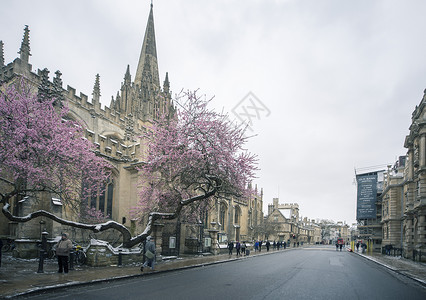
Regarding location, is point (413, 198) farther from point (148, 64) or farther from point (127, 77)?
point (127, 77)

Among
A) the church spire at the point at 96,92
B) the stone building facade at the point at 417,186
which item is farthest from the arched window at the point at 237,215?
the church spire at the point at 96,92

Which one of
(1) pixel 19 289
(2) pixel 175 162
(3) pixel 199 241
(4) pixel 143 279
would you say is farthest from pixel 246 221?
(1) pixel 19 289

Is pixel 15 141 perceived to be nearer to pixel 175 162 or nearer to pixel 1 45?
pixel 175 162

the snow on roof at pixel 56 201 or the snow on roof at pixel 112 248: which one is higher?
the snow on roof at pixel 56 201

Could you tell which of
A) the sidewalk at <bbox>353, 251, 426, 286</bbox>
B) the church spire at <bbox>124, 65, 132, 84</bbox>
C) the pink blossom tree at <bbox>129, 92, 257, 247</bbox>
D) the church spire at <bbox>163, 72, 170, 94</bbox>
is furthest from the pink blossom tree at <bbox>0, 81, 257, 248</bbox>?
the church spire at <bbox>163, 72, 170, 94</bbox>

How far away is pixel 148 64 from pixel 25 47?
86.1 feet

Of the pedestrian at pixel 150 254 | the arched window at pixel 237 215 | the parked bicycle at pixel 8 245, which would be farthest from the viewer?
the arched window at pixel 237 215

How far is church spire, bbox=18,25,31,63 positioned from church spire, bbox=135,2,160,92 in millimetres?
22987

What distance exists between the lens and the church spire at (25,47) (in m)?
22.9

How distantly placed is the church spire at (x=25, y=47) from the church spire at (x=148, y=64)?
23.0 metres

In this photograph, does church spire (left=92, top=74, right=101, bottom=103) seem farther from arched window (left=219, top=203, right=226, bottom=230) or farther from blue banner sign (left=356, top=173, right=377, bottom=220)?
blue banner sign (left=356, top=173, right=377, bottom=220)

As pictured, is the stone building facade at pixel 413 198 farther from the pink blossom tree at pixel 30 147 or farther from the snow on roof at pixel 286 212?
the snow on roof at pixel 286 212

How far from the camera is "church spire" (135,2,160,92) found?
47031mm

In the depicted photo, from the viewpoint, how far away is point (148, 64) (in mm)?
48406
